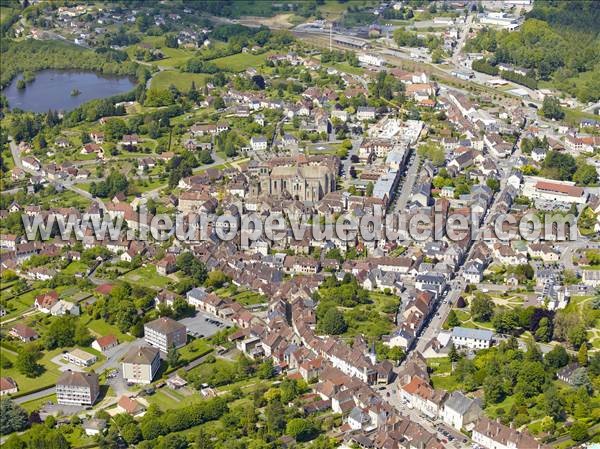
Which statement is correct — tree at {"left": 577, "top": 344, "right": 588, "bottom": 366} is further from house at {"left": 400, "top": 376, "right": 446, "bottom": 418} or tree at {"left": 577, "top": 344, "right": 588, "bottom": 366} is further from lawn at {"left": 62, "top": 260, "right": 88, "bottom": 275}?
lawn at {"left": 62, "top": 260, "right": 88, "bottom": 275}

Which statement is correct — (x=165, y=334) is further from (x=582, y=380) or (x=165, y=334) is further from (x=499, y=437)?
(x=582, y=380)

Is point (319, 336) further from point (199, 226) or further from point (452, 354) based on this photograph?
point (199, 226)

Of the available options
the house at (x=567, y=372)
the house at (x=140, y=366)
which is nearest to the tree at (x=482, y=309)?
the house at (x=567, y=372)

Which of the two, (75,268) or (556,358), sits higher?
(556,358)

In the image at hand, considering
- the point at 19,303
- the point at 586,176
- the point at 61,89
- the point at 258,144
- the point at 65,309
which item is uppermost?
the point at 586,176

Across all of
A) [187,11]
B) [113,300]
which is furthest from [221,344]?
[187,11]

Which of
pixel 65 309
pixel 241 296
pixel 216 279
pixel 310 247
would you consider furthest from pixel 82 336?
pixel 310 247
